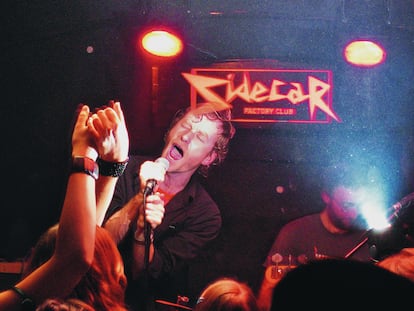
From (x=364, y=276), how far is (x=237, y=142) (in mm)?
3753

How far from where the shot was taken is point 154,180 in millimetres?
2973

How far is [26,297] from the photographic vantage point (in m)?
1.33

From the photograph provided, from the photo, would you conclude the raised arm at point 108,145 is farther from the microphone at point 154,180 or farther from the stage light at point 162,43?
the stage light at point 162,43

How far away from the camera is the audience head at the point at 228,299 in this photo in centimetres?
227

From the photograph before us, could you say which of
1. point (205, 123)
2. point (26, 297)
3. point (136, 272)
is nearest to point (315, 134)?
point (205, 123)

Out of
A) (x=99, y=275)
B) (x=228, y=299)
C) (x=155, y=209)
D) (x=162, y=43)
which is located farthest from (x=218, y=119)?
(x=99, y=275)

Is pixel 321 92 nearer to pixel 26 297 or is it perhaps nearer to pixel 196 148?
pixel 196 148

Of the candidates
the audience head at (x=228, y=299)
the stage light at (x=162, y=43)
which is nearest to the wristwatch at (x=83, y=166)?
the audience head at (x=228, y=299)

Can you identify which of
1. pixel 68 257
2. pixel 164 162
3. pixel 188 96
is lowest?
pixel 68 257

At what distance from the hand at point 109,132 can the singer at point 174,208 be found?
2245 mm

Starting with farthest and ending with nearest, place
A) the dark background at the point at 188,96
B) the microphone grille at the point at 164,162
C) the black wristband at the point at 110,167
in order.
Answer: the dark background at the point at 188,96, the microphone grille at the point at 164,162, the black wristband at the point at 110,167

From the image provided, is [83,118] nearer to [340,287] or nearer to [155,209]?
[340,287]

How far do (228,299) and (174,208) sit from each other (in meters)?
2.14

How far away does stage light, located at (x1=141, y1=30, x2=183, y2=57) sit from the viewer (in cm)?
425
